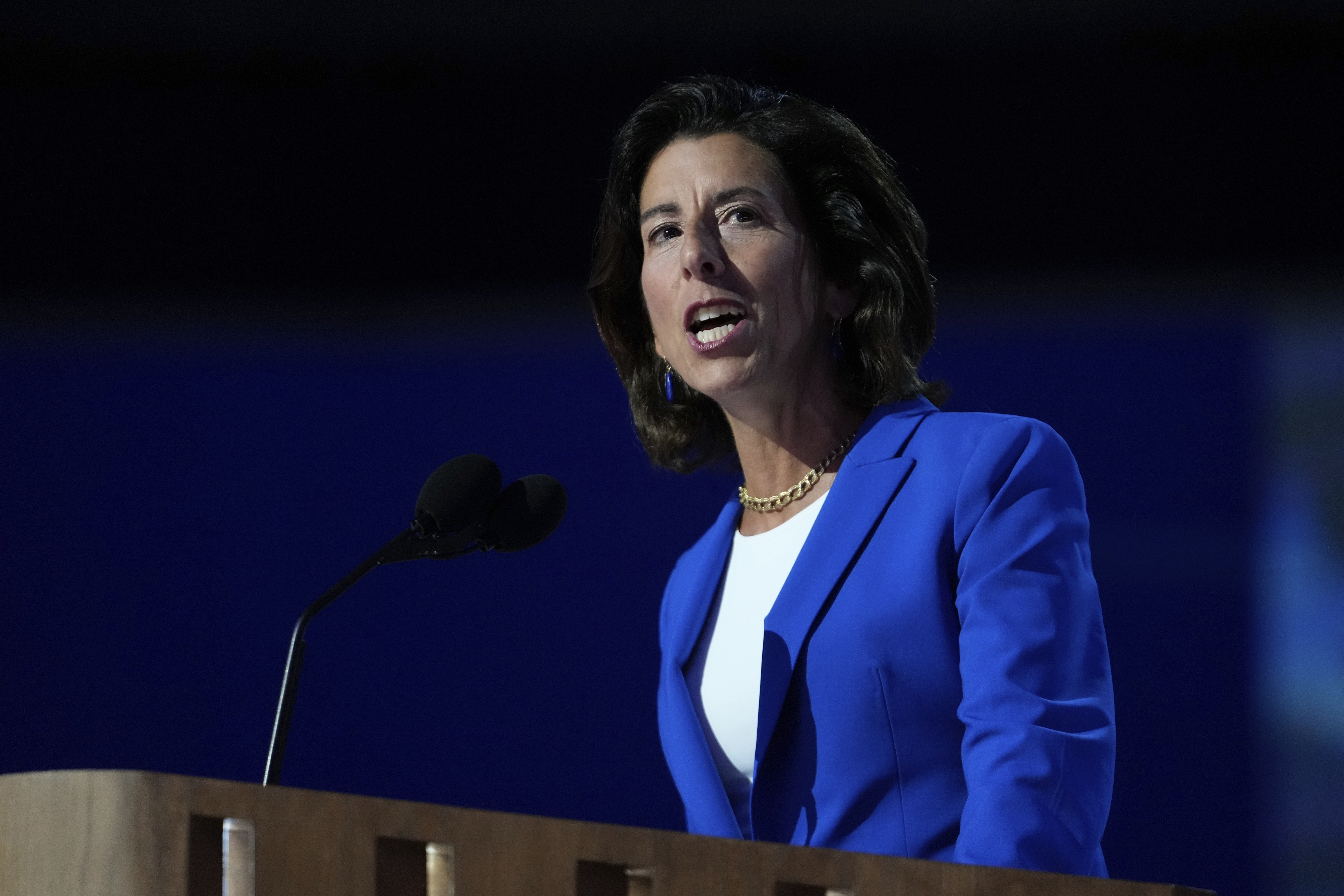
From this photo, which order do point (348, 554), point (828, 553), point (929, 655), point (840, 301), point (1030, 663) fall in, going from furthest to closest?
1. point (348, 554)
2. point (840, 301)
3. point (828, 553)
4. point (929, 655)
5. point (1030, 663)

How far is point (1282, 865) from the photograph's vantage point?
2615 mm

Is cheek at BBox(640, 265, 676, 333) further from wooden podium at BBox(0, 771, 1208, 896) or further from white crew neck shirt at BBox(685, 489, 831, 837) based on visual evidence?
wooden podium at BBox(0, 771, 1208, 896)

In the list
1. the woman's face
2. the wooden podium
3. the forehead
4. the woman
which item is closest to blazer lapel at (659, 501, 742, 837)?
the woman

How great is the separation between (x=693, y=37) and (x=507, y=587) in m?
1.25

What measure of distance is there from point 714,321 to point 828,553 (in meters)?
0.33

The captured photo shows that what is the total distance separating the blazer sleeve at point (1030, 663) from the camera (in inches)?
45.1

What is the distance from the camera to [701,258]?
1.61 metres

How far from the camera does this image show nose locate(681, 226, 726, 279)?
1.61m

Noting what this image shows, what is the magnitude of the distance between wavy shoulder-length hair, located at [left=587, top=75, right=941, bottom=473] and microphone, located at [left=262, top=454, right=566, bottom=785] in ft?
1.51

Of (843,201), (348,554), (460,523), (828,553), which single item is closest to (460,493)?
(460,523)

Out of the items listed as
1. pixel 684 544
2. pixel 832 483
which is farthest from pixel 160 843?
pixel 684 544

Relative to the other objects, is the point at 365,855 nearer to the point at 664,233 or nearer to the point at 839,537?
the point at 839,537

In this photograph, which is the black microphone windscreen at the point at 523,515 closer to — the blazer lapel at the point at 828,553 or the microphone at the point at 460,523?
the microphone at the point at 460,523

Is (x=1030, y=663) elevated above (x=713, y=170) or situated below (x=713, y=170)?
below
